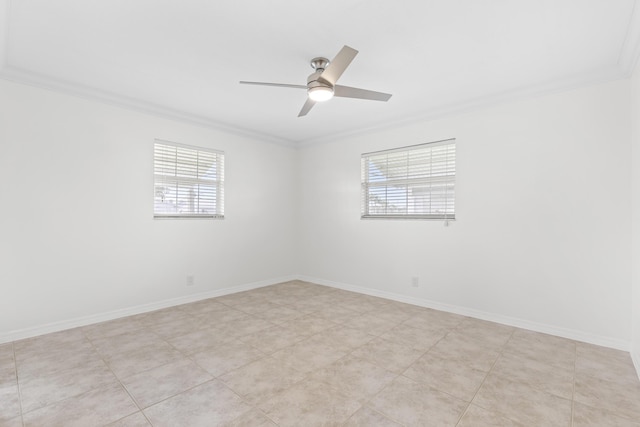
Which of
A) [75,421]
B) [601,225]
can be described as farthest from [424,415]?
[601,225]

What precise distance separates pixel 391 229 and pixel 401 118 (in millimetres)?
1453

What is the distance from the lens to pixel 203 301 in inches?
157

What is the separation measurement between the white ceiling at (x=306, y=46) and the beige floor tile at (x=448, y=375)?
2.40m

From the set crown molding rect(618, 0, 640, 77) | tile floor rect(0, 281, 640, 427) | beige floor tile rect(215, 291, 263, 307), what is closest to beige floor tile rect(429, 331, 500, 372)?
tile floor rect(0, 281, 640, 427)

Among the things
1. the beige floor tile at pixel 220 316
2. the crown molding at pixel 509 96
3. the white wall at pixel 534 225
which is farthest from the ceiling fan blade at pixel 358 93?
the beige floor tile at pixel 220 316

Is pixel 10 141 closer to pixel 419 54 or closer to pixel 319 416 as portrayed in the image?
pixel 319 416

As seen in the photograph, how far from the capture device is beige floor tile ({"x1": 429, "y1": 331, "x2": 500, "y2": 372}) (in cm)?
235

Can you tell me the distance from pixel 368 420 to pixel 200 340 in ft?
5.62

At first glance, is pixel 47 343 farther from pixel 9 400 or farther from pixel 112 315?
pixel 9 400

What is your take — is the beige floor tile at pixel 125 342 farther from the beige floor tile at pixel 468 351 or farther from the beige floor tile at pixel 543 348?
the beige floor tile at pixel 543 348

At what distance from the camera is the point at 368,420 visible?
1.69m

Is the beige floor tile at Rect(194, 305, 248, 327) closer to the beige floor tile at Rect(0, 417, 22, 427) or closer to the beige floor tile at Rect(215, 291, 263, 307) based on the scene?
the beige floor tile at Rect(215, 291, 263, 307)

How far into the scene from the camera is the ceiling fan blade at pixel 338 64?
192 centimetres

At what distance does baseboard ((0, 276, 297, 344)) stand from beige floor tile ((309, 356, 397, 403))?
2.42 metres
